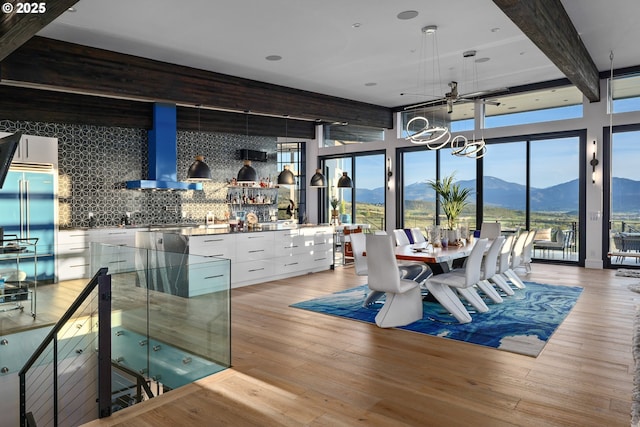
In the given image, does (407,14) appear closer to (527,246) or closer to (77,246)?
(527,246)

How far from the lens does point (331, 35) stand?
5.54m

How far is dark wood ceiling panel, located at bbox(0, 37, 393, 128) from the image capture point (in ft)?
17.1

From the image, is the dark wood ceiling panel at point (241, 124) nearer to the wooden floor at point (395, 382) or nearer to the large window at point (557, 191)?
the large window at point (557, 191)

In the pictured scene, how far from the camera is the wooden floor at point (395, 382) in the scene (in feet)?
8.66

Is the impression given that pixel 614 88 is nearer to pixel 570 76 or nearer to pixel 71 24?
pixel 570 76

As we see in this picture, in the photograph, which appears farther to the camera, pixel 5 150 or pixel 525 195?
pixel 525 195

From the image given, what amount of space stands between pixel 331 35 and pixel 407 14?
1.03 metres

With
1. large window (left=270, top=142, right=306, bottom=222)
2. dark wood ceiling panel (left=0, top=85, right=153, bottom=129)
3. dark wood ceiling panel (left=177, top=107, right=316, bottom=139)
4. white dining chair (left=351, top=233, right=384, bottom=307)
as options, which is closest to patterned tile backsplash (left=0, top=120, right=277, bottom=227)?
dark wood ceiling panel (left=0, top=85, right=153, bottom=129)

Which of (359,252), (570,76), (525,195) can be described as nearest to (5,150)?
(359,252)

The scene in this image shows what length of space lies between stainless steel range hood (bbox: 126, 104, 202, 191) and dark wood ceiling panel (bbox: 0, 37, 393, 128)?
5.41 feet

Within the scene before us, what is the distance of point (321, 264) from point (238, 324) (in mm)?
3520

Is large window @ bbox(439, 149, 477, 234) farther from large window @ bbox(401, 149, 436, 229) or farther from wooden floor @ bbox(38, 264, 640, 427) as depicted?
wooden floor @ bbox(38, 264, 640, 427)

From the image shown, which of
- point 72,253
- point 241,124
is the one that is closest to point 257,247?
point 72,253

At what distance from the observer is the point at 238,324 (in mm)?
4594
